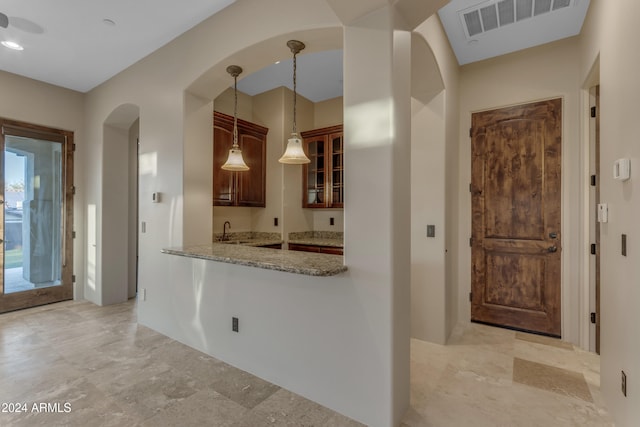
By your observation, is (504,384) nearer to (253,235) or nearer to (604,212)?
(604,212)

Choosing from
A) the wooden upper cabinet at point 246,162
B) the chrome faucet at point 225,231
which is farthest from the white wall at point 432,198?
the chrome faucet at point 225,231

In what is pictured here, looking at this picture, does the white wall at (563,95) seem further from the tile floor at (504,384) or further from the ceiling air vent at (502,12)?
the ceiling air vent at (502,12)

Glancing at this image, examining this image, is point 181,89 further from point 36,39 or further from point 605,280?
point 605,280

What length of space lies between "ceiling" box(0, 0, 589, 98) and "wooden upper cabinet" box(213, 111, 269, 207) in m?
Answer: 0.94

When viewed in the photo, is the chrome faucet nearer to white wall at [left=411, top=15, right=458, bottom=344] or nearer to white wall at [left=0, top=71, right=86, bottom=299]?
white wall at [left=0, top=71, right=86, bottom=299]

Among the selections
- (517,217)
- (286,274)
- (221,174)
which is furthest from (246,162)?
(517,217)

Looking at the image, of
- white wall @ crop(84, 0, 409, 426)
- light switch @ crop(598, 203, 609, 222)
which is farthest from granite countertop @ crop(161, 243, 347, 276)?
light switch @ crop(598, 203, 609, 222)

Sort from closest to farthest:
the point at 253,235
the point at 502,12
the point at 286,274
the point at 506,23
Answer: the point at 286,274
the point at 502,12
the point at 506,23
the point at 253,235

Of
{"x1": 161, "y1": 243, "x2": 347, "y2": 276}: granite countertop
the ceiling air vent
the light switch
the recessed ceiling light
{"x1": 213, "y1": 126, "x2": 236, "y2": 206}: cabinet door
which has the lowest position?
{"x1": 161, "y1": 243, "x2": 347, "y2": 276}: granite countertop

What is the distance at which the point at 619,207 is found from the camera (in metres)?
1.79

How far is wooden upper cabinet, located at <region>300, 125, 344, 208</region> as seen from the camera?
4402 mm

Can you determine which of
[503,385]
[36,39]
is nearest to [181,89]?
[36,39]

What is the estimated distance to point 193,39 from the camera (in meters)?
2.91

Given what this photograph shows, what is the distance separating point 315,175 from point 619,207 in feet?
11.4
